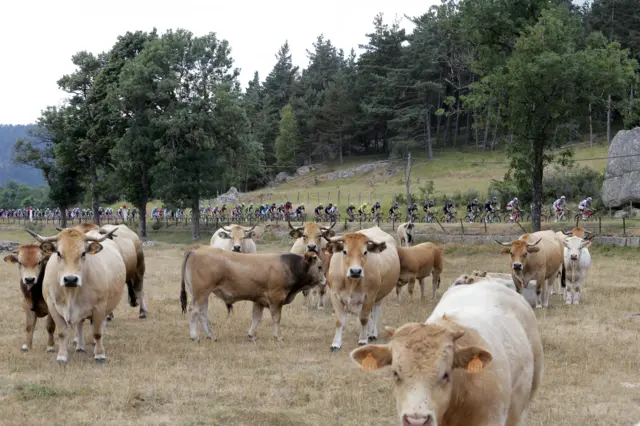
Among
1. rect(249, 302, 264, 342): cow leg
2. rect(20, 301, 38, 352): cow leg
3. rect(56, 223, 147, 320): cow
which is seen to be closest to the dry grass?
rect(20, 301, 38, 352): cow leg

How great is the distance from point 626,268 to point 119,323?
57.0 feet

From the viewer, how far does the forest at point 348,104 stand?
94.8 ft

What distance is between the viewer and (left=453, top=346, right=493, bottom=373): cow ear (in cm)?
446

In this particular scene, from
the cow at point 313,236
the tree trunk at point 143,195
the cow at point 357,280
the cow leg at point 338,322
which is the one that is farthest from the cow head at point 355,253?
the tree trunk at point 143,195

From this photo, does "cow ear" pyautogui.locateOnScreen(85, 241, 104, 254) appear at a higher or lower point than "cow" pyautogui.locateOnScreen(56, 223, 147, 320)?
higher

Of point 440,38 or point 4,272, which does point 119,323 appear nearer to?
point 4,272

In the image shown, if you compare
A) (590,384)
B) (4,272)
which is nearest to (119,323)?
(590,384)

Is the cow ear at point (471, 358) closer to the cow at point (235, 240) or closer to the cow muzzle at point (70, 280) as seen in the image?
the cow muzzle at point (70, 280)

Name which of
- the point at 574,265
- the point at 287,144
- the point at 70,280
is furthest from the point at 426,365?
the point at 287,144

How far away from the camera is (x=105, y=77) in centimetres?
5262

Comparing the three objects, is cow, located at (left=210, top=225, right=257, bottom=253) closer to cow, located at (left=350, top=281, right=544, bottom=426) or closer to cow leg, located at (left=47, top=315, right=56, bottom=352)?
cow leg, located at (left=47, top=315, right=56, bottom=352)

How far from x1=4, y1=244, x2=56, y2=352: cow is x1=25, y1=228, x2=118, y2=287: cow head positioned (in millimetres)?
372

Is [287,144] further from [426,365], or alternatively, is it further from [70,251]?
[426,365]

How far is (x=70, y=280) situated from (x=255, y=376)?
313cm
